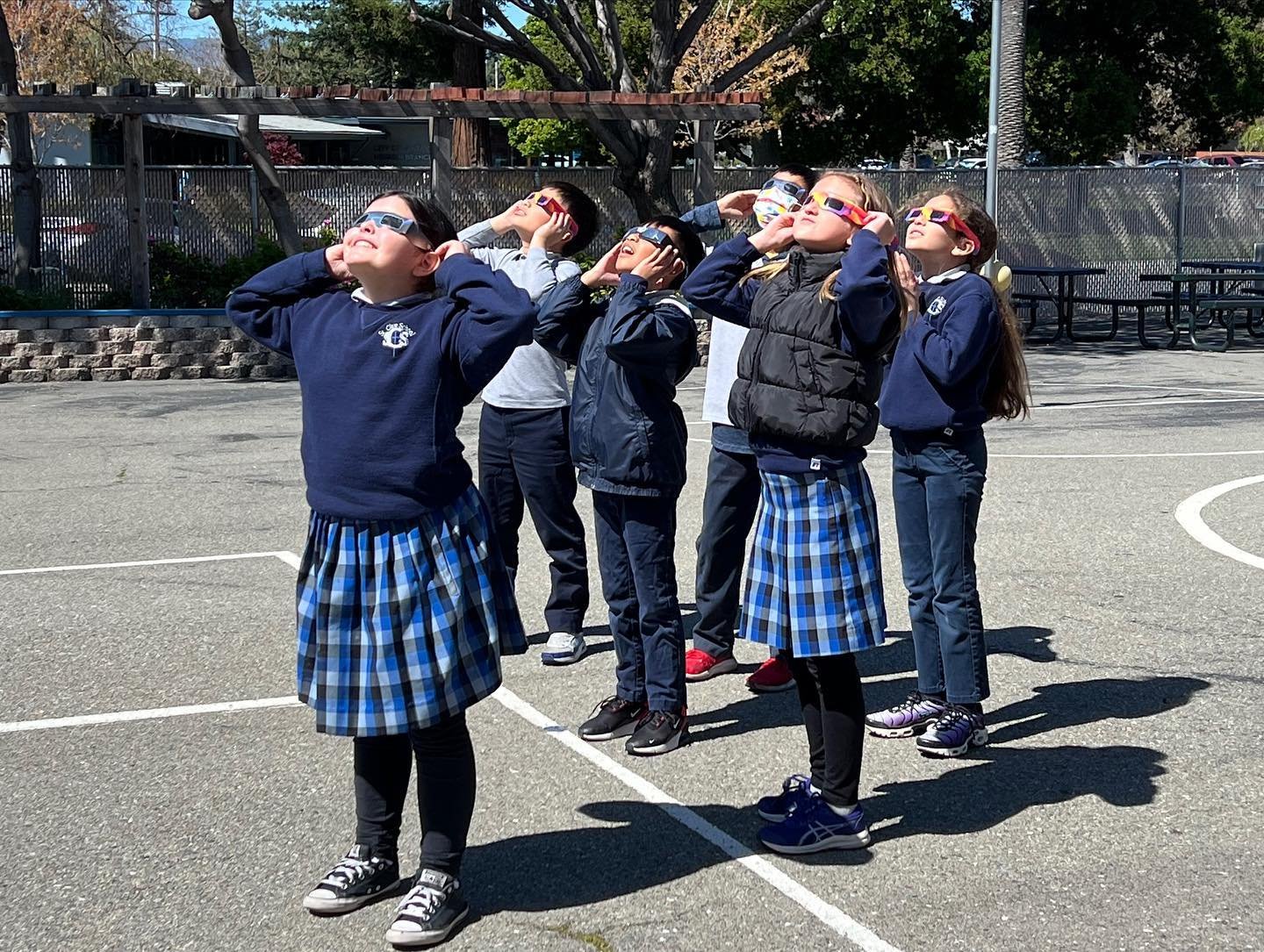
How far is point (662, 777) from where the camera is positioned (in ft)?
16.1

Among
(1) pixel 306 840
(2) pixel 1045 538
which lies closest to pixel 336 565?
(1) pixel 306 840

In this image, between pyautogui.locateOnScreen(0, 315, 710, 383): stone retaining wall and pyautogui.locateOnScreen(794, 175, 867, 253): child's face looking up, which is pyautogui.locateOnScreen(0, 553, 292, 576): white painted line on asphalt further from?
pyautogui.locateOnScreen(0, 315, 710, 383): stone retaining wall

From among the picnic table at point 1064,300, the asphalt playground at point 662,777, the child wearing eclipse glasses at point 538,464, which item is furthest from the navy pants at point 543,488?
the picnic table at point 1064,300

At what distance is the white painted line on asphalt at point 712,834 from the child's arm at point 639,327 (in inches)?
50.3

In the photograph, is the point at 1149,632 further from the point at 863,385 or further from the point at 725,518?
the point at 863,385

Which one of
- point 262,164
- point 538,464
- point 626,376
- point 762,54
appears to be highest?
point 762,54

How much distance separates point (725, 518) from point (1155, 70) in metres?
35.3

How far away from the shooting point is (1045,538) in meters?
8.28

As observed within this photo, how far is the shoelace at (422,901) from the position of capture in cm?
372

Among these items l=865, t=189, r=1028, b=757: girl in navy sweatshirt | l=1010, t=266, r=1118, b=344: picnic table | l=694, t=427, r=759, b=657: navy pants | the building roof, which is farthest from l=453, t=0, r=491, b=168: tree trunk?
l=865, t=189, r=1028, b=757: girl in navy sweatshirt

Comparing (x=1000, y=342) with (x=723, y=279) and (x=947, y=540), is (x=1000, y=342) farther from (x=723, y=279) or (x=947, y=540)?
(x=723, y=279)

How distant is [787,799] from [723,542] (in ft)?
5.71

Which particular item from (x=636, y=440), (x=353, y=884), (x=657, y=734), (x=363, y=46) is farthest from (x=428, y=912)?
(x=363, y=46)

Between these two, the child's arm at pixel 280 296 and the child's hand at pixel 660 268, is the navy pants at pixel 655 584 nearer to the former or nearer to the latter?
the child's hand at pixel 660 268
